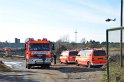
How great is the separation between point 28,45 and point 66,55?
12076 millimetres

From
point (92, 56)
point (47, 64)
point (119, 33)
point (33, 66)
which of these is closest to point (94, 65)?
point (92, 56)

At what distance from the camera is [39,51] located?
126ft

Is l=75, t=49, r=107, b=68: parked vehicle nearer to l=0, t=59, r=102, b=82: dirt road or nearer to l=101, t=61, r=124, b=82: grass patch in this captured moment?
l=0, t=59, r=102, b=82: dirt road

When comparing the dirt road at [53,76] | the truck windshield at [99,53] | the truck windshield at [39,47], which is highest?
the truck windshield at [39,47]

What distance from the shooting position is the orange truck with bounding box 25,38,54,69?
3847cm

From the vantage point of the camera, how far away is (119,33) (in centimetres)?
1433

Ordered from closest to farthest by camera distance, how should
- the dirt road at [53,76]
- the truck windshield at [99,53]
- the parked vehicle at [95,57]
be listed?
the dirt road at [53,76] → the parked vehicle at [95,57] → the truck windshield at [99,53]

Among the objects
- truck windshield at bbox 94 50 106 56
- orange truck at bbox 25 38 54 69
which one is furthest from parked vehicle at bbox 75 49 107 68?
orange truck at bbox 25 38 54 69

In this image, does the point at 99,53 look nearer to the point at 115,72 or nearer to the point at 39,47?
the point at 39,47

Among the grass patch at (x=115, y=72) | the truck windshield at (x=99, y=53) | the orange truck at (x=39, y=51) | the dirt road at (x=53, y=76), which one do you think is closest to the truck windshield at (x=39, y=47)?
the orange truck at (x=39, y=51)

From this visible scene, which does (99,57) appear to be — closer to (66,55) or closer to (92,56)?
(92,56)

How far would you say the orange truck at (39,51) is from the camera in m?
38.5

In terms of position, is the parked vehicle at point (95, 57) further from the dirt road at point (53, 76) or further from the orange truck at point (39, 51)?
the dirt road at point (53, 76)

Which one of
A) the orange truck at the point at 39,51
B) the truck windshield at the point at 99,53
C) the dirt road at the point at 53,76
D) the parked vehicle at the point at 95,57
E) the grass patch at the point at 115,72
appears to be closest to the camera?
the grass patch at the point at 115,72
